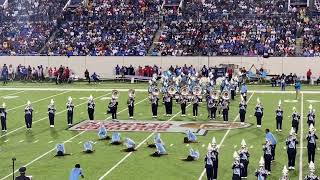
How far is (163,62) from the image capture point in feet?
140

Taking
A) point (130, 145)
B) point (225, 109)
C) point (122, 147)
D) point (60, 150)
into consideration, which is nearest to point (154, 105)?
point (225, 109)

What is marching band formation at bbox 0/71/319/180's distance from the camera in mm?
15828

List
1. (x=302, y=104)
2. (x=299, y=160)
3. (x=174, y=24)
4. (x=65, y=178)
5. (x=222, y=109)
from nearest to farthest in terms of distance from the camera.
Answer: (x=65, y=178) → (x=299, y=160) → (x=222, y=109) → (x=302, y=104) → (x=174, y=24)

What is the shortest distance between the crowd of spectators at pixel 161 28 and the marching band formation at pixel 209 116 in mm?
8632

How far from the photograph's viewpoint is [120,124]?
81.9 ft

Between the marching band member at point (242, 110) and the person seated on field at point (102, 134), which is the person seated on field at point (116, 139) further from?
the marching band member at point (242, 110)

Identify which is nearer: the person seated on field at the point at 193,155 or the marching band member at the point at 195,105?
the person seated on field at the point at 193,155

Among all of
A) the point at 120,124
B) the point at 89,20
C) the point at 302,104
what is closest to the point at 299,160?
the point at 120,124

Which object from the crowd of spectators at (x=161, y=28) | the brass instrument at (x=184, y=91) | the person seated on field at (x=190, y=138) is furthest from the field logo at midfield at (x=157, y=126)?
the crowd of spectators at (x=161, y=28)

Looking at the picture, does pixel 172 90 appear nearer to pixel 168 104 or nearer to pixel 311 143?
pixel 168 104

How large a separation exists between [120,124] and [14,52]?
23.7 metres

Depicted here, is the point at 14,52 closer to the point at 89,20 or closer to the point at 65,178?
the point at 89,20

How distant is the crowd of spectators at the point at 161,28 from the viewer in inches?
1706

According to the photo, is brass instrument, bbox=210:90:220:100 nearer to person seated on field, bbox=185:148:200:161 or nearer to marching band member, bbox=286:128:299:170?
person seated on field, bbox=185:148:200:161
